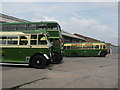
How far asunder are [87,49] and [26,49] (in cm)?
1735

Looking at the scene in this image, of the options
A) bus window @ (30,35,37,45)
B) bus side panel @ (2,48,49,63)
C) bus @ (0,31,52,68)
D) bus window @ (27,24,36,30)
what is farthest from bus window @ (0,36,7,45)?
bus window @ (27,24,36,30)

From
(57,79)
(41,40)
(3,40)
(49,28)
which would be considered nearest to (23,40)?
(41,40)

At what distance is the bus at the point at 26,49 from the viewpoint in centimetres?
1091

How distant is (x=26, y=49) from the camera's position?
11.1 metres

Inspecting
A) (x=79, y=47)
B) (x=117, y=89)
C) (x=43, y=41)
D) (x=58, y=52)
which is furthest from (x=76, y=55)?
(x=117, y=89)

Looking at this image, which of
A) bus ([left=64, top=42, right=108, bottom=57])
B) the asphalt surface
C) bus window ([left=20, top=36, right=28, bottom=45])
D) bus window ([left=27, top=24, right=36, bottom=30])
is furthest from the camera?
bus ([left=64, top=42, right=108, bottom=57])

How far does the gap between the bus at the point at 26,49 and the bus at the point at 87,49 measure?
16614 millimetres

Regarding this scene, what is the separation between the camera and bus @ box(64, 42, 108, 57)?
2673 cm

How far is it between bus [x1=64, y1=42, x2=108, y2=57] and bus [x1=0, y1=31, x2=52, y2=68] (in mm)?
16614

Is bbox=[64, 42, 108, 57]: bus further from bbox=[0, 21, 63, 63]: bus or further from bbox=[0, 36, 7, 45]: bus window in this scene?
bbox=[0, 36, 7, 45]: bus window

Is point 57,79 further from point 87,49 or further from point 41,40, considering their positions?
point 87,49

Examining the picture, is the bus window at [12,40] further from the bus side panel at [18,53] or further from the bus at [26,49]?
the bus side panel at [18,53]

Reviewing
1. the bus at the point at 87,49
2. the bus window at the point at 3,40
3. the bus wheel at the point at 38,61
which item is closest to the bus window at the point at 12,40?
the bus window at the point at 3,40

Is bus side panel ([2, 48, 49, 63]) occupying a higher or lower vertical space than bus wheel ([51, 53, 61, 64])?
higher
